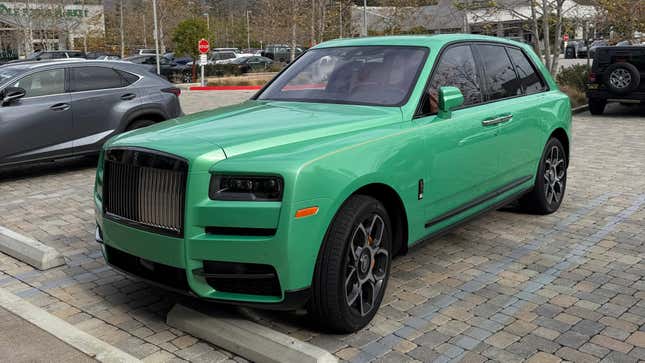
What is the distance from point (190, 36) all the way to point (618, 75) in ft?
85.4

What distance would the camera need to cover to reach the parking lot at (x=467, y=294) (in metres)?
4.11

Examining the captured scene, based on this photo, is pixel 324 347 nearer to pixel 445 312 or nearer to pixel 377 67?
pixel 445 312

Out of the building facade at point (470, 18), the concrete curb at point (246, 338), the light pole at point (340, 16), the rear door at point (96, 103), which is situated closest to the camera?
the concrete curb at point (246, 338)

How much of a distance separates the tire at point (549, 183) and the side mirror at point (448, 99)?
205cm

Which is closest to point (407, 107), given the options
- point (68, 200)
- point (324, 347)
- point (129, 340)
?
point (324, 347)

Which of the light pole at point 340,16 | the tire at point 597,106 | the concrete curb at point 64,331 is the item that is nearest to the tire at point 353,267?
the concrete curb at point 64,331

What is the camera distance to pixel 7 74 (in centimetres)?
918

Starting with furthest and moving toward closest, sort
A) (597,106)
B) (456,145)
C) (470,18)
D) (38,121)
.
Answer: (470,18)
(597,106)
(38,121)
(456,145)

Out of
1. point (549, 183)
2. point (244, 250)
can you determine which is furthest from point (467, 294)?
point (549, 183)

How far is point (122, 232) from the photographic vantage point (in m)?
4.22

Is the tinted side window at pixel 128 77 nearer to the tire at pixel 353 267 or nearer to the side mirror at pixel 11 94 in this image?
the side mirror at pixel 11 94

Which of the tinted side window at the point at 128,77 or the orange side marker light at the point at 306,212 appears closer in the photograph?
the orange side marker light at the point at 306,212

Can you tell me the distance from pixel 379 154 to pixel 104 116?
641cm

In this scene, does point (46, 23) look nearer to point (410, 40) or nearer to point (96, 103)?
point (96, 103)
